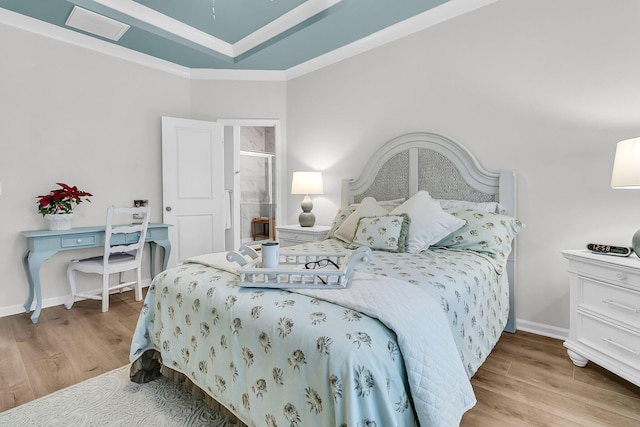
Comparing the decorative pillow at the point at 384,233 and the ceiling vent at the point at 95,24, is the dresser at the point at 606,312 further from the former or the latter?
the ceiling vent at the point at 95,24

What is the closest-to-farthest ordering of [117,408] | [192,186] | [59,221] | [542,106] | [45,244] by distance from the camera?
[117,408] < [542,106] < [45,244] < [59,221] < [192,186]

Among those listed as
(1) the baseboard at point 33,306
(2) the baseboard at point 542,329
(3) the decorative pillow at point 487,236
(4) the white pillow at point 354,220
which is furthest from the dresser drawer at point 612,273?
(1) the baseboard at point 33,306

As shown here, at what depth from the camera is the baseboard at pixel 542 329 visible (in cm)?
241

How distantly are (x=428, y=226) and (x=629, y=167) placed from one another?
1.09 meters

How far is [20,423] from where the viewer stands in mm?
1564

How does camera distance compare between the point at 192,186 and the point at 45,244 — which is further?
the point at 192,186

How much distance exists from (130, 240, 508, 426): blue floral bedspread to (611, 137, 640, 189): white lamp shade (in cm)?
79

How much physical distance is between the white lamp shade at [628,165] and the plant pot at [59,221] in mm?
4141

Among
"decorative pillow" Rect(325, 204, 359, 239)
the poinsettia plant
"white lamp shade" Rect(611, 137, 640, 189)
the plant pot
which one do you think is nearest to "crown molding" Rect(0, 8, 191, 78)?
the poinsettia plant

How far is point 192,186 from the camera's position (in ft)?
13.7

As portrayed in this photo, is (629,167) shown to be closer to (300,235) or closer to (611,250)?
(611,250)

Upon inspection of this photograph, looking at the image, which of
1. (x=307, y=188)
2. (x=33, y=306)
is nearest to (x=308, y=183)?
(x=307, y=188)

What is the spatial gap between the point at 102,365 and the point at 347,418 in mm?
1927

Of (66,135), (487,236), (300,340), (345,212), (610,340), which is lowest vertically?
(610,340)
